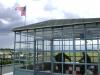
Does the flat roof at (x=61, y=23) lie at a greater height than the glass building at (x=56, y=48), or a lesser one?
greater

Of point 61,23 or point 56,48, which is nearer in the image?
point 61,23

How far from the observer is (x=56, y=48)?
1958 centimetres

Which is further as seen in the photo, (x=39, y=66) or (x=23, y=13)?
(x=23, y=13)

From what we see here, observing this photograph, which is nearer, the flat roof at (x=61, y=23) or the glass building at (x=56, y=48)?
the flat roof at (x=61, y=23)

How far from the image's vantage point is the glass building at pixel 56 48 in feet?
58.1

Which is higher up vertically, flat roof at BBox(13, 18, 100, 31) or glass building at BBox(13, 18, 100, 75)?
flat roof at BBox(13, 18, 100, 31)

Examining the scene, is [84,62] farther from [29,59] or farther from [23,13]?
[23,13]

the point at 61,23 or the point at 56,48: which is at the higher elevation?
the point at 61,23

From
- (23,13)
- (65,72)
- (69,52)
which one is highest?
(23,13)

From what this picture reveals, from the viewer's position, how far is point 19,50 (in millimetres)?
21906

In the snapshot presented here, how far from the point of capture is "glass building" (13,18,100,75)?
58.1 ft

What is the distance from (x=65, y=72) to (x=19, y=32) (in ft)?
17.3

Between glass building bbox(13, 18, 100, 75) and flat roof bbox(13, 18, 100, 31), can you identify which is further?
glass building bbox(13, 18, 100, 75)

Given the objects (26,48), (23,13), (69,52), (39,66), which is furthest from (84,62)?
(23,13)
